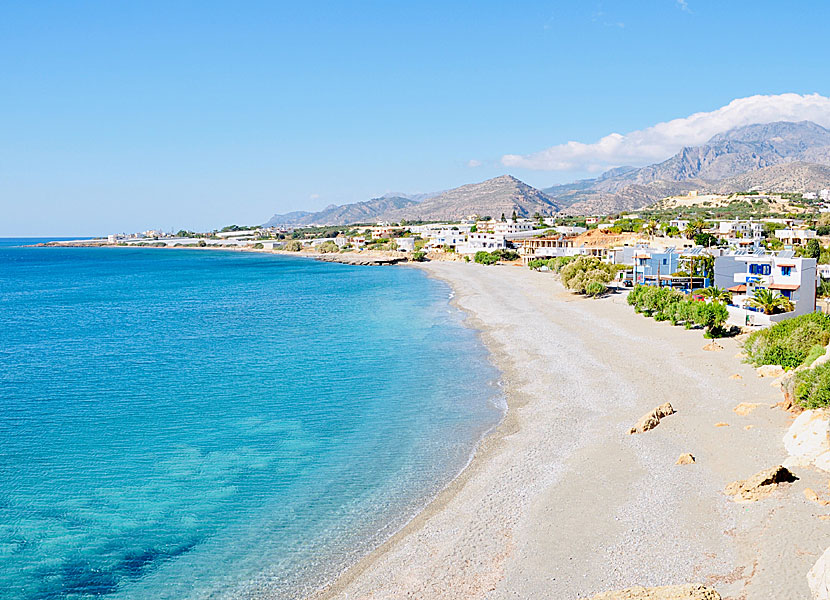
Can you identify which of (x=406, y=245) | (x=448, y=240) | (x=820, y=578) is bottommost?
(x=820, y=578)

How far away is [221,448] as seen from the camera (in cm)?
2102

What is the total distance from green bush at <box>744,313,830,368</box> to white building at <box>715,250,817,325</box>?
791cm

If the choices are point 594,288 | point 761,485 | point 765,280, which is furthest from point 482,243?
point 761,485

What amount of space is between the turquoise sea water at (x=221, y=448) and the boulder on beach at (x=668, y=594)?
5.95 meters

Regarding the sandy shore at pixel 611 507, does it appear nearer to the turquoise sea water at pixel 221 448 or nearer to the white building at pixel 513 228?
the turquoise sea water at pixel 221 448

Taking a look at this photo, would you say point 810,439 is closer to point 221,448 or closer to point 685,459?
point 685,459

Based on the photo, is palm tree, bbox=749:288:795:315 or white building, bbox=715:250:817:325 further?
white building, bbox=715:250:817:325

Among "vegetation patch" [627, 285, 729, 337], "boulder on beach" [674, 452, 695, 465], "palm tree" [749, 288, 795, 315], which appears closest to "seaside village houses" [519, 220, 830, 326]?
"palm tree" [749, 288, 795, 315]

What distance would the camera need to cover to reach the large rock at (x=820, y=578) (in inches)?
396

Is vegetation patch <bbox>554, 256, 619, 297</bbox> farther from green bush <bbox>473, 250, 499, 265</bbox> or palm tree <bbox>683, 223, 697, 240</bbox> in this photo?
green bush <bbox>473, 250, 499, 265</bbox>

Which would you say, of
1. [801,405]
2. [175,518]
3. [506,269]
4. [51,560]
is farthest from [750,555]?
[506,269]

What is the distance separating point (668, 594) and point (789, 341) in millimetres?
19909

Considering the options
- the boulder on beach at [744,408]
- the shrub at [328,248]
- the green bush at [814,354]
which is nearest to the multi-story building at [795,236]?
the green bush at [814,354]

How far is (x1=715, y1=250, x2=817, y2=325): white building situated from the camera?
36269 mm
